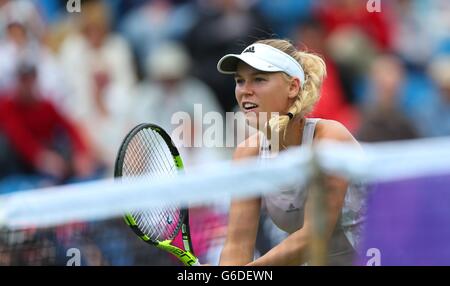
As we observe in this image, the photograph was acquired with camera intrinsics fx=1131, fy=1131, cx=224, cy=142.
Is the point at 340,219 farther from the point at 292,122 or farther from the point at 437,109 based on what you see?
the point at 437,109

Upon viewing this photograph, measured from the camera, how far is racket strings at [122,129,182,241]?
419 centimetres

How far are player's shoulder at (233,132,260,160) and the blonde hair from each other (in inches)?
9.3

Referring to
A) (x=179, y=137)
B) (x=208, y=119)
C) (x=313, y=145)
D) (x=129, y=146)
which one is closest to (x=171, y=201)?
(x=129, y=146)

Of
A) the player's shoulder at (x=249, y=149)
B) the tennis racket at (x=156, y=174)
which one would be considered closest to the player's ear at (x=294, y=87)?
the player's shoulder at (x=249, y=149)

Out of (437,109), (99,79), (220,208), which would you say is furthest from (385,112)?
(220,208)

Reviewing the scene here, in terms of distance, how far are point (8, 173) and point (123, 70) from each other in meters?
1.04

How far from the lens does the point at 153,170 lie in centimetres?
443

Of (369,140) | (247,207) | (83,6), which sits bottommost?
(247,207)

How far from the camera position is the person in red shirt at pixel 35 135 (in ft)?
23.9

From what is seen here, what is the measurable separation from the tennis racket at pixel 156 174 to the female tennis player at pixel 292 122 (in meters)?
0.32

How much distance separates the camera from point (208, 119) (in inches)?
266

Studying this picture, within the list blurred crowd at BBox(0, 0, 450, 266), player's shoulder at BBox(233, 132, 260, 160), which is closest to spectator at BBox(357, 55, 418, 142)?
blurred crowd at BBox(0, 0, 450, 266)

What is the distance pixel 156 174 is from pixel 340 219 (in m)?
0.86
